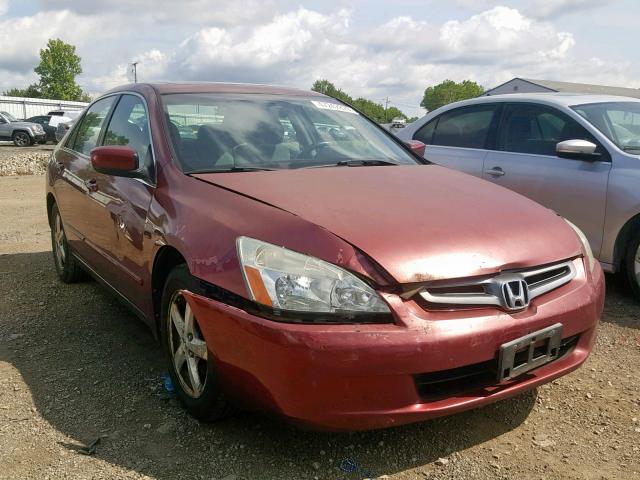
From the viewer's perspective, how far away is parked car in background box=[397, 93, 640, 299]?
14.8 feet

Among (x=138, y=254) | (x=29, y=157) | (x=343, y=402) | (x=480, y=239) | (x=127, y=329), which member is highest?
(x=480, y=239)

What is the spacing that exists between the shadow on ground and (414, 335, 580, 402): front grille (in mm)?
377

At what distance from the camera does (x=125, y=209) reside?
3.36 meters

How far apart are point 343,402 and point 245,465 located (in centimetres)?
58

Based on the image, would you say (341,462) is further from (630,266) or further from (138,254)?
(630,266)

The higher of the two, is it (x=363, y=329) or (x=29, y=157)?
(x=363, y=329)

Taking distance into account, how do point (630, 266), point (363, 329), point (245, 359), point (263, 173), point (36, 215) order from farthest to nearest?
point (36, 215), point (630, 266), point (263, 173), point (245, 359), point (363, 329)

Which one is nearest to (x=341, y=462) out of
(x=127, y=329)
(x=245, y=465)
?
(x=245, y=465)

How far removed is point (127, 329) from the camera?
4.05 meters

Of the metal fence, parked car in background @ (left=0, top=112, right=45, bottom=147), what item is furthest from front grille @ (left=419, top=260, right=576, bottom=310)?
the metal fence

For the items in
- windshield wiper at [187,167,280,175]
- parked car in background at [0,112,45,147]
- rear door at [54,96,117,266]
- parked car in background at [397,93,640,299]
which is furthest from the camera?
parked car in background at [0,112,45,147]

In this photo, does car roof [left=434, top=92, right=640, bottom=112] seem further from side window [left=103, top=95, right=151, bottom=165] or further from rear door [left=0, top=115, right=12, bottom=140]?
rear door [left=0, top=115, right=12, bottom=140]

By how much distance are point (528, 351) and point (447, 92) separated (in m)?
125

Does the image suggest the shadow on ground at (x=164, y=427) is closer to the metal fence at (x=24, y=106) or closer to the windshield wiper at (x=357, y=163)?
the windshield wiper at (x=357, y=163)
